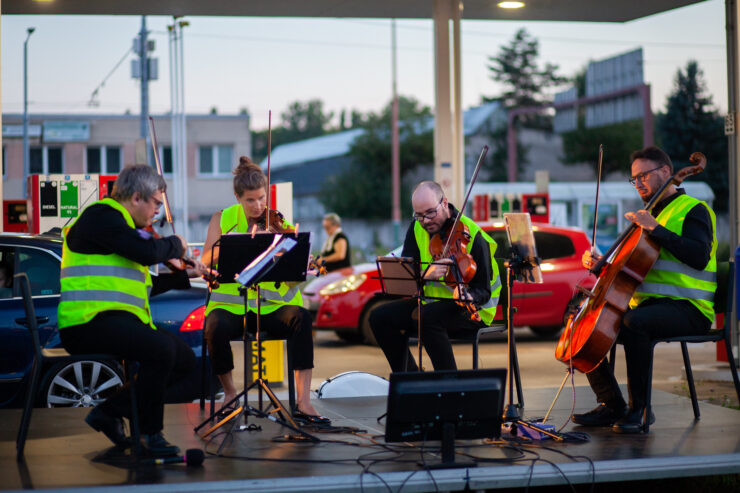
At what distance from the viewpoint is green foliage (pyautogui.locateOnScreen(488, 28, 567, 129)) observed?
53906 mm

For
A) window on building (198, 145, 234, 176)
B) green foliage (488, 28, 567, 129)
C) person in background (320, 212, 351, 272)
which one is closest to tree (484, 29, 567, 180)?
green foliage (488, 28, 567, 129)

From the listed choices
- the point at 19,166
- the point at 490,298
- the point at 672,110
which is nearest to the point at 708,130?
the point at 672,110

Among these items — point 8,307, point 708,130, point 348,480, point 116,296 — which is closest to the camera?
point 348,480

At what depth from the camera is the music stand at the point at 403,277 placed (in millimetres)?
5395

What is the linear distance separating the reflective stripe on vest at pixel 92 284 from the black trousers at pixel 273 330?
96 centimetres

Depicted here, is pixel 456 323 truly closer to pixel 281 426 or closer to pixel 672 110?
pixel 281 426

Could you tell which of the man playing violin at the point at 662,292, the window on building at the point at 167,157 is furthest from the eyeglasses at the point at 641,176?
the window on building at the point at 167,157

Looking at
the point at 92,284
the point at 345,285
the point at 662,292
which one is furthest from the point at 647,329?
the point at 345,285

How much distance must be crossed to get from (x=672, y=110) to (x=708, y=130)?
1839mm

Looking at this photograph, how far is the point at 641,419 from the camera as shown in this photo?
543 centimetres

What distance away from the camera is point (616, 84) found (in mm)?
24422

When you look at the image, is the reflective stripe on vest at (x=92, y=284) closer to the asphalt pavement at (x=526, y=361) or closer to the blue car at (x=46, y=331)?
the blue car at (x=46, y=331)

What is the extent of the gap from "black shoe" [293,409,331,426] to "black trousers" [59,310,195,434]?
102 cm

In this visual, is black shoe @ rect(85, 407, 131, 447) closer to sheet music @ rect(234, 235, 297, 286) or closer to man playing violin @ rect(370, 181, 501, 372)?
sheet music @ rect(234, 235, 297, 286)
